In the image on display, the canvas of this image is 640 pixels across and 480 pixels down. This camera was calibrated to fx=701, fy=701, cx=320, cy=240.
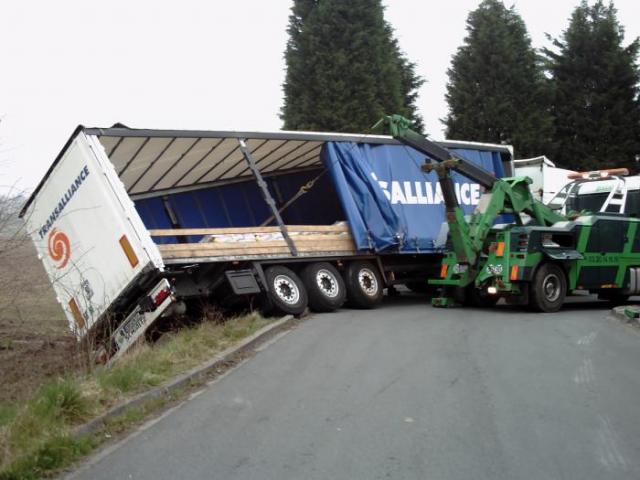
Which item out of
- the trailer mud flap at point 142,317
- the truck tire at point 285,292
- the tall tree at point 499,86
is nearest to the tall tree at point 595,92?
the tall tree at point 499,86

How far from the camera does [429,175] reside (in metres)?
15.8

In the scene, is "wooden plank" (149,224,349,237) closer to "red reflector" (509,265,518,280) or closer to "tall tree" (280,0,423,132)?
"red reflector" (509,265,518,280)

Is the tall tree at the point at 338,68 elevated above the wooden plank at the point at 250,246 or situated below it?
above

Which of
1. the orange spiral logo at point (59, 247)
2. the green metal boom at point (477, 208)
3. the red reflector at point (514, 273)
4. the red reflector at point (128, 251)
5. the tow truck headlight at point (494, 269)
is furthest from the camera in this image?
the green metal boom at point (477, 208)

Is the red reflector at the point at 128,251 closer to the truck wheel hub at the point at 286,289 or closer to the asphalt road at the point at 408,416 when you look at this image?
the asphalt road at the point at 408,416

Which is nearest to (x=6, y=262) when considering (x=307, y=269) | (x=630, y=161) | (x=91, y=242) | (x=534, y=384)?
(x=91, y=242)

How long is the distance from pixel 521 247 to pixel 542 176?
721 centimetres

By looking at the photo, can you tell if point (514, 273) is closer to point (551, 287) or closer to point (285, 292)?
point (551, 287)

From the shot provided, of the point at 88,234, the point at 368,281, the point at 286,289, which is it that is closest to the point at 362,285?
the point at 368,281

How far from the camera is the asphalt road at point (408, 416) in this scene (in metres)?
4.64

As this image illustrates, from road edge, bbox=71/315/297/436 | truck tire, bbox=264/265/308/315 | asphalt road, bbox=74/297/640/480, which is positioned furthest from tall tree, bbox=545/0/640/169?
road edge, bbox=71/315/297/436

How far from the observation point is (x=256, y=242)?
12203 millimetres

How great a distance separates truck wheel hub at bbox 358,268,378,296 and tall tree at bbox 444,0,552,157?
792 inches

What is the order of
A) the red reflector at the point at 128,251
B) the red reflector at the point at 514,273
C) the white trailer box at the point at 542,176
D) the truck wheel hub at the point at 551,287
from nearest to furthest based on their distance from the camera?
the red reflector at the point at 128,251, the red reflector at the point at 514,273, the truck wheel hub at the point at 551,287, the white trailer box at the point at 542,176
